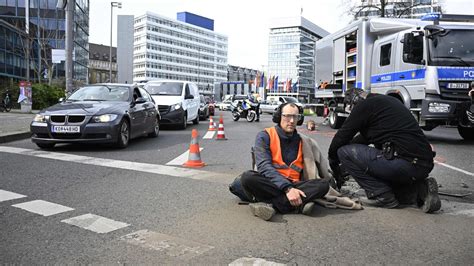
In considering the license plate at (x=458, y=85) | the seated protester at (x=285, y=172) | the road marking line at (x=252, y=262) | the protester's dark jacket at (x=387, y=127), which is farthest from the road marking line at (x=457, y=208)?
the license plate at (x=458, y=85)

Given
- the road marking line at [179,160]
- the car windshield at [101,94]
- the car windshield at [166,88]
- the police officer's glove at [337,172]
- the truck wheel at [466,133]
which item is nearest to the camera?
the police officer's glove at [337,172]

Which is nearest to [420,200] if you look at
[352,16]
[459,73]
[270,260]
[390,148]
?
[390,148]

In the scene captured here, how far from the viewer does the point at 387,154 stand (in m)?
4.58

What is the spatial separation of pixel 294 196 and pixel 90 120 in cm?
589

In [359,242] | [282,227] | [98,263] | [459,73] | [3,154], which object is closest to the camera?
[98,263]

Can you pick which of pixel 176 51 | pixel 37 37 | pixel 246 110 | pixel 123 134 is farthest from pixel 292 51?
pixel 123 134

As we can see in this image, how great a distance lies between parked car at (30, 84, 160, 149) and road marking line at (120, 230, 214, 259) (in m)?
5.46

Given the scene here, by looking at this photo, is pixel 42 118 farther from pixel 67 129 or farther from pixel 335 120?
pixel 335 120

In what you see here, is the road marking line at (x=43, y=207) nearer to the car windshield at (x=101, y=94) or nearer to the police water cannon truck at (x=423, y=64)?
the car windshield at (x=101, y=94)

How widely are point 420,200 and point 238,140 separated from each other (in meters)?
7.66

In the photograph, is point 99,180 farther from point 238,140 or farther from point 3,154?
point 238,140

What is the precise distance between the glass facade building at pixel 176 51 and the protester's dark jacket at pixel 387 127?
114242 millimetres

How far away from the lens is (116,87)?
Result: 10828mm

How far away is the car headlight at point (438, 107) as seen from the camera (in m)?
10.3
